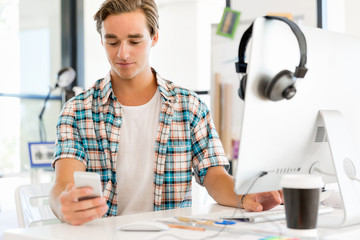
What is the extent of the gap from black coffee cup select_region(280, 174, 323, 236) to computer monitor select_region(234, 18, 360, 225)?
0.09m

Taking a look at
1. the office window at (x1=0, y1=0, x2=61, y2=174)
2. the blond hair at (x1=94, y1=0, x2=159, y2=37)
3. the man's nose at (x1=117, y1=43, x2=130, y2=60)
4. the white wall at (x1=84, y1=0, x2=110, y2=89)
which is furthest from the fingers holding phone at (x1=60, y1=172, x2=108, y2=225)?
the white wall at (x1=84, y1=0, x2=110, y2=89)

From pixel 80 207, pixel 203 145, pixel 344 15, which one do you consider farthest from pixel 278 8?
pixel 80 207

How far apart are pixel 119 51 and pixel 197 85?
361 cm

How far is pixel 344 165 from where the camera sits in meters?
1.14

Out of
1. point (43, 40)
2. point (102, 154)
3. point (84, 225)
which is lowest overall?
point (84, 225)

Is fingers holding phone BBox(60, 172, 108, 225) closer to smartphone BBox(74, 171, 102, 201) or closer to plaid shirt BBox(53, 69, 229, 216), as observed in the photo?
smartphone BBox(74, 171, 102, 201)

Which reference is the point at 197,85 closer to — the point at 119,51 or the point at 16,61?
the point at 16,61

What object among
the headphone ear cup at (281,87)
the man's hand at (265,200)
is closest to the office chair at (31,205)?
the man's hand at (265,200)

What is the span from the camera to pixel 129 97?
1.64 m

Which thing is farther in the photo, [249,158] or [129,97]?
[129,97]

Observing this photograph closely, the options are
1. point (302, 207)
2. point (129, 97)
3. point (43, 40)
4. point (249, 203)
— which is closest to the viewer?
point (302, 207)

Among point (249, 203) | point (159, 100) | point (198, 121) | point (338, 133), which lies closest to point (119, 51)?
point (159, 100)

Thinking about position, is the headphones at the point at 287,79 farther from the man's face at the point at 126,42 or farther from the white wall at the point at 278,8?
the white wall at the point at 278,8

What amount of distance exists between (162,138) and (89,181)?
1.79 ft
